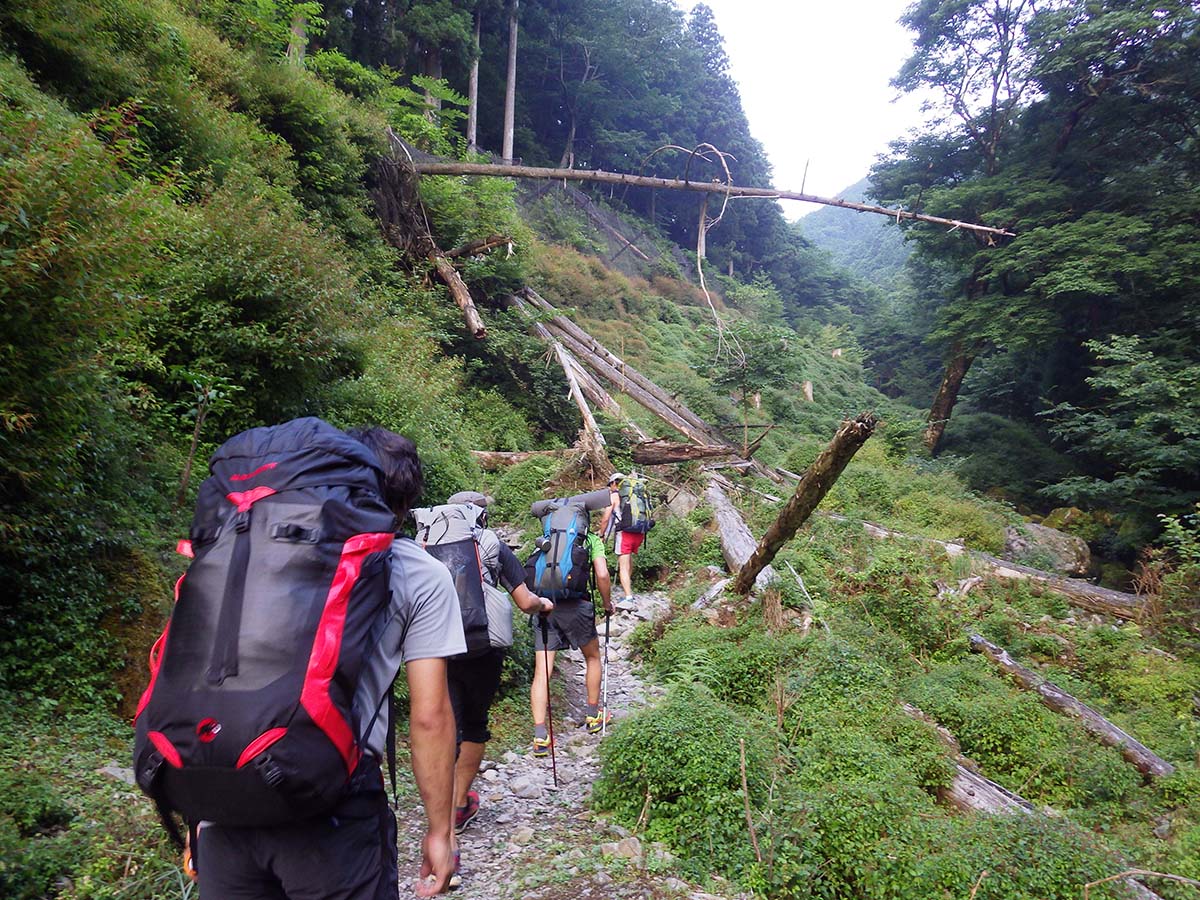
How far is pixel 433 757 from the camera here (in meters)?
1.78

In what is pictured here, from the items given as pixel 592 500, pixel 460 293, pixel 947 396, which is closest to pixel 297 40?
pixel 460 293

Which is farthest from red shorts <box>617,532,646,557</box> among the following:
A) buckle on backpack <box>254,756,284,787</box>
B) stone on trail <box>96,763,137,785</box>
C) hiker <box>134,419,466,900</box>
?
buckle on backpack <box>254,756,284,787</box>

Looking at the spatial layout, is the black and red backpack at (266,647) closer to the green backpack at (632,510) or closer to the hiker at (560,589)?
the hiker at (560,589)

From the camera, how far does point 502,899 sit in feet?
10.5

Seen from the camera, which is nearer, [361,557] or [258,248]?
[361,557]

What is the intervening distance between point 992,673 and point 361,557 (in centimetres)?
765

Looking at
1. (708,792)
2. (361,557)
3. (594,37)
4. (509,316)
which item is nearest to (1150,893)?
(708,792)

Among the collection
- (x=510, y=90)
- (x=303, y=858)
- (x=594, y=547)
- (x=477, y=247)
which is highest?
(x=510, y=90)

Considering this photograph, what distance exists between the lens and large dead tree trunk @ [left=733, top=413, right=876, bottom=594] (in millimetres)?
4934

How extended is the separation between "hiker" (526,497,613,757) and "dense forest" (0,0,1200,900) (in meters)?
0.62

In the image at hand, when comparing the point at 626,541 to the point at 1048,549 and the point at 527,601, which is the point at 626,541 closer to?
the point at 527,601

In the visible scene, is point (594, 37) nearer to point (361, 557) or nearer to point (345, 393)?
point (345, 393)

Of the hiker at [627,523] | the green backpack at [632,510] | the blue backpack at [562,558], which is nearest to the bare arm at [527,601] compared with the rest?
the blue backpack at [562,558]

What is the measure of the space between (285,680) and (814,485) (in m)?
5.11
